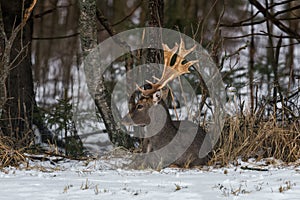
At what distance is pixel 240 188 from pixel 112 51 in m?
11.6

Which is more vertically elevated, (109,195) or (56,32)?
(56,32)

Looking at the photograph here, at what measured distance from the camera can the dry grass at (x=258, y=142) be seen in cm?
658

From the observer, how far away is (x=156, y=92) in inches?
262

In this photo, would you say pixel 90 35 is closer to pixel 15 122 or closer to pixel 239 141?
pixel 15 122

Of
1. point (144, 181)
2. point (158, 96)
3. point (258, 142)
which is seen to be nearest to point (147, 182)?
point (144, 181)

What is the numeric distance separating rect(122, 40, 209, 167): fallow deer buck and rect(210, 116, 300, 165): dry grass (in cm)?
25

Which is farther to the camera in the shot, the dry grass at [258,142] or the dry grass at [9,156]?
the dry grass at [258,142]

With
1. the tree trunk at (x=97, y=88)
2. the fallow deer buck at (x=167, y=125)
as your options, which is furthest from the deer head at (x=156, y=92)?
the tree trunk at (x=97, y=88)

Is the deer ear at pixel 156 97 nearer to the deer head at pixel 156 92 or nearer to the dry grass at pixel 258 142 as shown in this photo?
the deer head at pixel 156 92

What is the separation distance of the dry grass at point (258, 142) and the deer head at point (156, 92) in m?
0.86

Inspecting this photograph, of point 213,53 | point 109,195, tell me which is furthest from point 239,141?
point 109,195

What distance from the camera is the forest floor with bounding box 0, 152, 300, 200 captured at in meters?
4.54

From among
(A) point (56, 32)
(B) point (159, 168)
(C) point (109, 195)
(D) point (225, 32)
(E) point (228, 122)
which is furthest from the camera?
(A) point (56, 32)

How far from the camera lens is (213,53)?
7391mm
